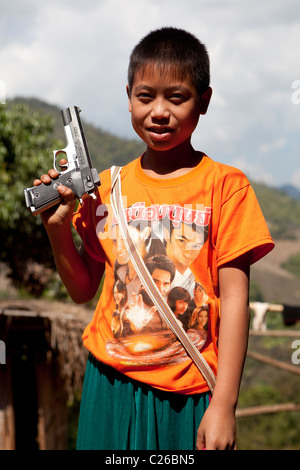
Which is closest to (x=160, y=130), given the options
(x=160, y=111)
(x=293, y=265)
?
(x=160, y=111)

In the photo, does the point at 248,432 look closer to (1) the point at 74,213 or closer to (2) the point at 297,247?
(1) the point at 74,213

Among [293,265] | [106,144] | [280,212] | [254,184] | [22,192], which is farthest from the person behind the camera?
[106,144]

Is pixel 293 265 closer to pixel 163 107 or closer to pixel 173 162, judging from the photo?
pixel 173 162

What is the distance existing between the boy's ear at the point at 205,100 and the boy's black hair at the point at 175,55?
0.04 feet

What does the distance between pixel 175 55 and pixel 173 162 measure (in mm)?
273

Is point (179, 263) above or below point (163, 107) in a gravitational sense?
below

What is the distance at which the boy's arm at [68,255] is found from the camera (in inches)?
55.3

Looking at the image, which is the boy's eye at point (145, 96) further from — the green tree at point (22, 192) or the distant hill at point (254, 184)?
the distant hill at point (254, 184)

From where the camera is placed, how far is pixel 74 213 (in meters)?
1.53

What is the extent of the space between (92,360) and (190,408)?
0.30 meters

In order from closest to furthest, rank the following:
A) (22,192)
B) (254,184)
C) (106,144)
Result: (22,192) → (254,184) → (106,144)

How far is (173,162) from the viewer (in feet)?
4.77

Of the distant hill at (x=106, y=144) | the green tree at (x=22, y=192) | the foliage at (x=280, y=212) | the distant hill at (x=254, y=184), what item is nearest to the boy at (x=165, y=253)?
the green tree at (x=22, y=192)
